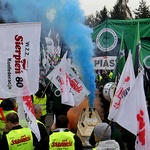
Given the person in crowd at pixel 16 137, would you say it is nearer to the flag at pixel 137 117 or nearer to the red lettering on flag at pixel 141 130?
the flag at pixel 137 117

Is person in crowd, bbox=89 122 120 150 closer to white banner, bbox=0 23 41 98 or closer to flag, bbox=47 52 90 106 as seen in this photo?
white banner, bbox=0 23 41 98

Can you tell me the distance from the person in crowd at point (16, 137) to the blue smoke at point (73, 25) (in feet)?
13.6

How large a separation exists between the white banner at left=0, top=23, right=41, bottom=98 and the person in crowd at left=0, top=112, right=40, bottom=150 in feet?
1.56

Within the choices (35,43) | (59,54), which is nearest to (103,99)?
(35,43)

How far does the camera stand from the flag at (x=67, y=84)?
7843 millimetres

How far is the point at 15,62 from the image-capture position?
5.18 m

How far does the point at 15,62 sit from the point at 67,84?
2855mm

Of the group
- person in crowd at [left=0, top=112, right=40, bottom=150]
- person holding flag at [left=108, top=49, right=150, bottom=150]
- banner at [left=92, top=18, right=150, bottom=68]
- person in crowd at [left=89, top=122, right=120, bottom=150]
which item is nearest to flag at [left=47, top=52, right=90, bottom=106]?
person in crowd at [left=0, top=112, right=40, bottom=150]

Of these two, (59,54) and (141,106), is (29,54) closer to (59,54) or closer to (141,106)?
(141,106)

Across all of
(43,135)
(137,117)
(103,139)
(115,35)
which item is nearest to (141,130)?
(137,117)

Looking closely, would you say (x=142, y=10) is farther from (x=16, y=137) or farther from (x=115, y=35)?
(x=16, y=137)

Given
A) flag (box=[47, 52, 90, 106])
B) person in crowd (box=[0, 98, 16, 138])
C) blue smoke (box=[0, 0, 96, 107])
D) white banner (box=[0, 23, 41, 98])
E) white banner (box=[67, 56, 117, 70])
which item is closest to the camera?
white banner (box=[0, 23, 41, 98])

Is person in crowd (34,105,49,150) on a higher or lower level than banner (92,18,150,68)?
lower

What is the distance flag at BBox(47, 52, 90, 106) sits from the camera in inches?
309
